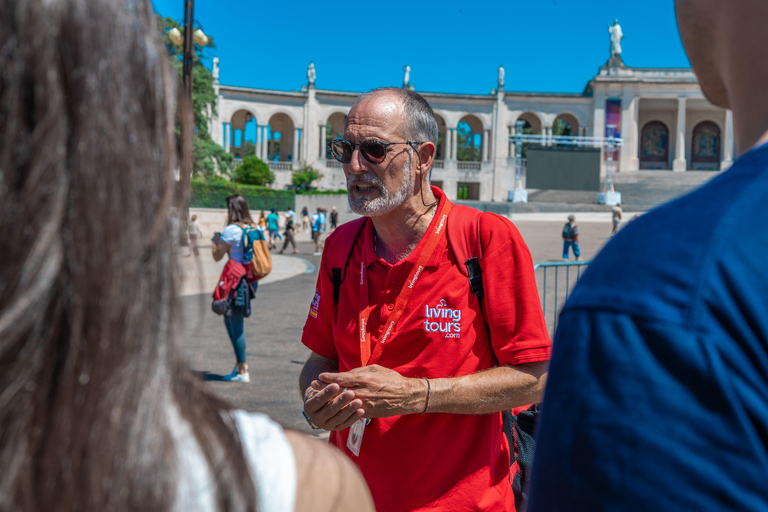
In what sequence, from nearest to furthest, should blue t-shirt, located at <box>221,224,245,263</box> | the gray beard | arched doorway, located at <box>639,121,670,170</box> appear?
1. the gray beard
2. blue t-shirt, located at <box>221,224,245,263</box>
3. arched doorway, located at <box>639,121,670,170</box>

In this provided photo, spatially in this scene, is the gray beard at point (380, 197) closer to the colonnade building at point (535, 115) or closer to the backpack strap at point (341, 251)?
the backpack strap at point (341, 251)

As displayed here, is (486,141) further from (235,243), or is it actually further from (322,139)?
(235,243)

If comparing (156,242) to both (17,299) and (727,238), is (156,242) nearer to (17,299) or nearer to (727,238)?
(17,299)

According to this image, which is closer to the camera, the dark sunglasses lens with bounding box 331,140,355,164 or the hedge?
the dark sunglasses lens with bounding box 331,140,355,164

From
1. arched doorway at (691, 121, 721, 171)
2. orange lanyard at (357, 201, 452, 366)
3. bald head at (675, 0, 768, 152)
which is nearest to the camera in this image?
bald head at (675, 0, 768, 152)

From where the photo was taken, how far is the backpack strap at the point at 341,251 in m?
2.32

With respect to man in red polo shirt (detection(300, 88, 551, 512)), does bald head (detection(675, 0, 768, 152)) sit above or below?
above

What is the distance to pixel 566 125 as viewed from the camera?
66125mm

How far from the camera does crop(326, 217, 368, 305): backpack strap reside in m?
2.32

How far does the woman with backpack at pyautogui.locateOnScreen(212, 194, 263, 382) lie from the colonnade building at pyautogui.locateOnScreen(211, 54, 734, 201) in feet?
160

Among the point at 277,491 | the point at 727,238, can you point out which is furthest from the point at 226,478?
the point at 727,238

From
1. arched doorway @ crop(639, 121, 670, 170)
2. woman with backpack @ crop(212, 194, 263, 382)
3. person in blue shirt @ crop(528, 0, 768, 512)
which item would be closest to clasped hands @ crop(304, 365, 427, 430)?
person in blue shirt @ crop(528, 0, 768, 512)

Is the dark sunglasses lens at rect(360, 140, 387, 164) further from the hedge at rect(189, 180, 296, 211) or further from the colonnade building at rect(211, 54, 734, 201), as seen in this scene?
the colonnade building at rect(211, 54, 734, 201)

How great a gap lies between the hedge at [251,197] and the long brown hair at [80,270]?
2868 centimetres
